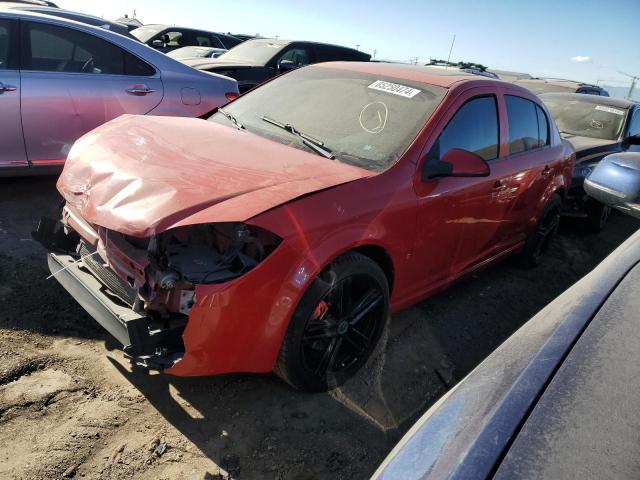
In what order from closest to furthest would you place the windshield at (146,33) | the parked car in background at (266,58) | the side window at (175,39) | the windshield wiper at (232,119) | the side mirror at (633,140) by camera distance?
the windshield wiper at (232,119) < the side mirror at (633,140) < the parked car in background at (266,58) < the side window at (175,39) < the windshield at (146,33)

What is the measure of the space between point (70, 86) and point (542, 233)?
4.49 m

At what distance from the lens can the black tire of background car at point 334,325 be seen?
7.87 ft

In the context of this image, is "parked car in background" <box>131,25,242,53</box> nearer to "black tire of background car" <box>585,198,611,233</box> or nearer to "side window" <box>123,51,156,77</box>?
"side window" <box>123,51,156,77</box>

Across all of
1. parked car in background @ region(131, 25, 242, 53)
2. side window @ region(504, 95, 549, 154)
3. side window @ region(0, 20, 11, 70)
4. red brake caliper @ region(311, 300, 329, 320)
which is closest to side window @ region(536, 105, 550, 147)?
side window @ region(504, 95, 549, 154)

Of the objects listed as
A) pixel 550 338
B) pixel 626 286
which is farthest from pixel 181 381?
pixel 626 286

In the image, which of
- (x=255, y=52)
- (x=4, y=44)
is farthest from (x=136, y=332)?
(x=255, y=52)

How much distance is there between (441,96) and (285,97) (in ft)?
3.58

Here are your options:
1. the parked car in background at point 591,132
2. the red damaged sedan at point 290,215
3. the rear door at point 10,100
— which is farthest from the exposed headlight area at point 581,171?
the rear door at point 10,100

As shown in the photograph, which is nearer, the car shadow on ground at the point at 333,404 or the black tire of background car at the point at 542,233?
the car shadow on ground at the point at 333,404

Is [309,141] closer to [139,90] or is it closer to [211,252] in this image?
[211,252]

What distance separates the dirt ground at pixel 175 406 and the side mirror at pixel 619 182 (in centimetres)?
142

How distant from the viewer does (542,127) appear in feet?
14.2

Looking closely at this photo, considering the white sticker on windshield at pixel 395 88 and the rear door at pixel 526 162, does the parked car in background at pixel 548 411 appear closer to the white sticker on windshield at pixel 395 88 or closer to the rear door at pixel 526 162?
the white sticker on windshield at pixel 395 88

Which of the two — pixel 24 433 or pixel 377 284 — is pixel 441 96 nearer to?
pixel 377 284
